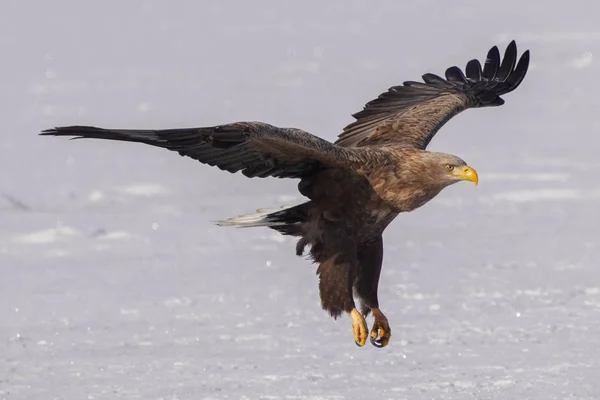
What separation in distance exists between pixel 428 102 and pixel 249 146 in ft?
6.05

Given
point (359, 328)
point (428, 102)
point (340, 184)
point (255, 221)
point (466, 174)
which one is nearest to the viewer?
point (466, 174)

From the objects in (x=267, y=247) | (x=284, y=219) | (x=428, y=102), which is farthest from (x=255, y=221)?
(x=267, y=247)

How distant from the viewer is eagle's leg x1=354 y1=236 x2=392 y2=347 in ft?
19.3

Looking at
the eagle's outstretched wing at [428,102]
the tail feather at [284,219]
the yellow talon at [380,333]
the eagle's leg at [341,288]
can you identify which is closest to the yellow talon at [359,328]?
the eagle's leg at [341,288]

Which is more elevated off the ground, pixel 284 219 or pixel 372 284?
pixel 284 219

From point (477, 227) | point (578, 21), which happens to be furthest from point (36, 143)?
point (578, 21)

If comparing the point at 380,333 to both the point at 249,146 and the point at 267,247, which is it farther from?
the point at 267,247

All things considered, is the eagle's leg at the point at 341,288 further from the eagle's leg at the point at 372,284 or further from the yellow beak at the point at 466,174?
the yellow beak at the point at 466,174

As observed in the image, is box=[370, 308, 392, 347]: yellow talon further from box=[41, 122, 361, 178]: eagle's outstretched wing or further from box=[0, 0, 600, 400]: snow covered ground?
box=[41, 122, 361, 178]: eagle's outstretched wing

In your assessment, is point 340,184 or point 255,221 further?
point 255,221

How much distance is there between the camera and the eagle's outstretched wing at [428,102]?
20.9 feet

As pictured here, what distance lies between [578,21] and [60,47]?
24.2 ft

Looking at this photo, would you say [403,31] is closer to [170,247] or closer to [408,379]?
[170,247]

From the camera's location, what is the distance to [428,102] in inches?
268
